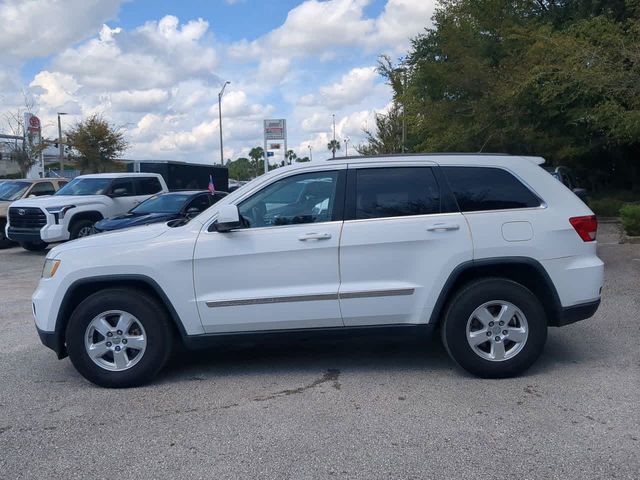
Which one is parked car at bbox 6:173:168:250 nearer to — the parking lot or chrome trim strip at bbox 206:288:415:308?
the parking lot

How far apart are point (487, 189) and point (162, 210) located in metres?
9.17

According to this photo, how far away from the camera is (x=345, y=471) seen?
4023 millimetres

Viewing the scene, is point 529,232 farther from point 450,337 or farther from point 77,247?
point 77,247

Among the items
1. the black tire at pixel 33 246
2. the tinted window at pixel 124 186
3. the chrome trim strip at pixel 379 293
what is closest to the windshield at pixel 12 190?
the black tire at pixel 33 246

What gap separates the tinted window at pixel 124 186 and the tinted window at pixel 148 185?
0.20 metres

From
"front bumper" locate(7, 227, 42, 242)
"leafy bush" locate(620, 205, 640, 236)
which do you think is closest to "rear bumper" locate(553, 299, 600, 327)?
"leafy bush" locate(620, 205, 640, 236)

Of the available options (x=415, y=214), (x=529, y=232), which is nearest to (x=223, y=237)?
(x=415, y=214)

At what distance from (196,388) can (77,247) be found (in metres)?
1.56

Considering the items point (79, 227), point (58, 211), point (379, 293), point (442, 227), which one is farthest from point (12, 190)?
point (442, 227)

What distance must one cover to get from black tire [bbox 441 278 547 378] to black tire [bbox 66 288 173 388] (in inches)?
93.8

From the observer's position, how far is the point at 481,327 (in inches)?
219

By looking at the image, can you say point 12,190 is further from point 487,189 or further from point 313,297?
point 487,189

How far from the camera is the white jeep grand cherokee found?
18.0ft

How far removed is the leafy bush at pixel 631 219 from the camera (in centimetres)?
1372
